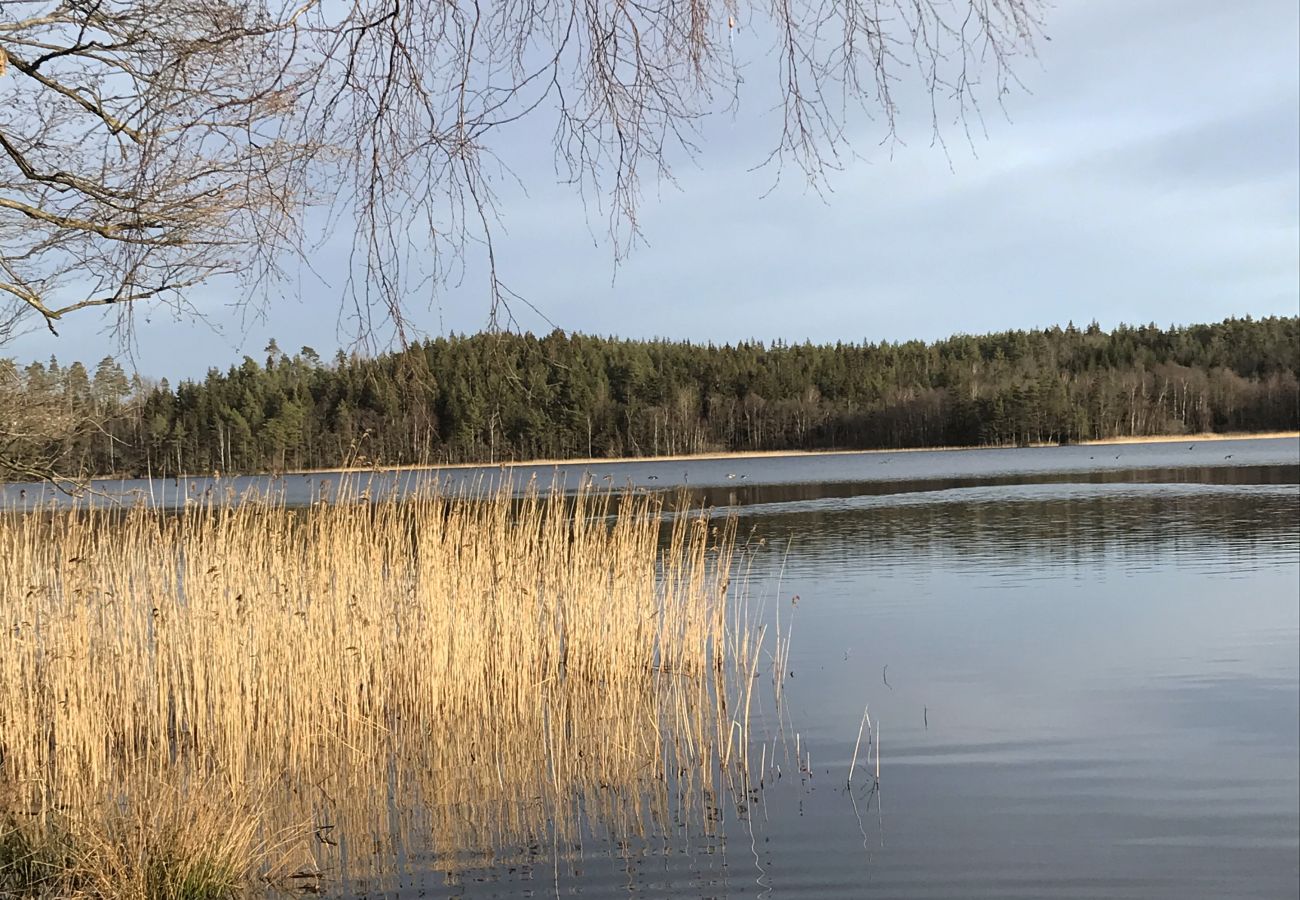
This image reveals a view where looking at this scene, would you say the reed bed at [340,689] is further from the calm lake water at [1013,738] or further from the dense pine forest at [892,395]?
the dense pine forest at [892,395]

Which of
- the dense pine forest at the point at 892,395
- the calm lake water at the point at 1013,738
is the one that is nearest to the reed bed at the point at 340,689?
the calm lake water at the point at 1013,738

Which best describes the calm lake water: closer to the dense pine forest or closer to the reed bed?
the reed bed

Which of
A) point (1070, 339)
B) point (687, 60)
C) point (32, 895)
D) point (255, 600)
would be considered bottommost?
point (32, 895)

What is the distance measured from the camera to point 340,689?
A: 290 inches

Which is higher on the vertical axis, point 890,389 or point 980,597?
point 890,389

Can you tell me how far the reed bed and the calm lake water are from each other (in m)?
0.47

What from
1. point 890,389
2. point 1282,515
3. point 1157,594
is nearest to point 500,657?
point 1157,594

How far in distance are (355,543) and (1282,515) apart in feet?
67.8

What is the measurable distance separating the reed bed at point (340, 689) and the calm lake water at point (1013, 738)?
1.55 ft

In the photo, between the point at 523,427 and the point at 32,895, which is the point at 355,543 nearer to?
the point at 32,895

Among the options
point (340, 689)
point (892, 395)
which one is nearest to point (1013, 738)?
point (340, 689)

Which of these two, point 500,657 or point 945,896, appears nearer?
point 945,896

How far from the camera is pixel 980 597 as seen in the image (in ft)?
45.5

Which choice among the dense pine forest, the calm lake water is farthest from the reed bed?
the dense pine forest
